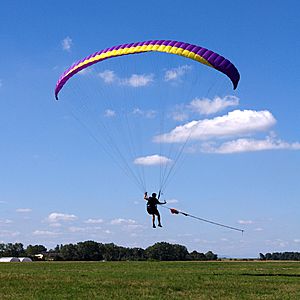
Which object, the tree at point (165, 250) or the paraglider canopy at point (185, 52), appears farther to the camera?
the tree at point (165, 250)

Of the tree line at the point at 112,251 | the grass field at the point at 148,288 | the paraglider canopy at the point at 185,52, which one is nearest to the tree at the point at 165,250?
the tree line at the point at 112,251

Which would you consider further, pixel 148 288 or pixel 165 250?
pixel 165 250

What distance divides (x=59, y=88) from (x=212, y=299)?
1166 centimetres

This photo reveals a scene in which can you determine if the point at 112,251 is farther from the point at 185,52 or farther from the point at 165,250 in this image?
the point at 185,52

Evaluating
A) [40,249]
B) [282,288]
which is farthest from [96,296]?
[40,249]

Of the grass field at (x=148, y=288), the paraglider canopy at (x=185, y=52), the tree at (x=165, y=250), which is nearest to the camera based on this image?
the grass field at (x=148, y=288)

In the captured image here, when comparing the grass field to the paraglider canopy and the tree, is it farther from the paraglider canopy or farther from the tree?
the tree

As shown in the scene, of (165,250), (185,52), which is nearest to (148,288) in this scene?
(185,52)

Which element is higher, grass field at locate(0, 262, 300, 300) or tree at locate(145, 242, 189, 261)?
tree at locate(145, 242, 189, 261)

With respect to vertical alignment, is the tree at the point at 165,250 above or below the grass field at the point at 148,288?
above

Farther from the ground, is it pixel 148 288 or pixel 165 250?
pixel 165 250

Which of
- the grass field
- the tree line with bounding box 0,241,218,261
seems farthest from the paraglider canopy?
the tree line with bounding box 0,241,218,261

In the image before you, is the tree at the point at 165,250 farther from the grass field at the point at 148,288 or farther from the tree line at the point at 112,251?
the grass field at the point at 148,288

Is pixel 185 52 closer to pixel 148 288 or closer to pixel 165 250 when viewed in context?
pixel 148 288
